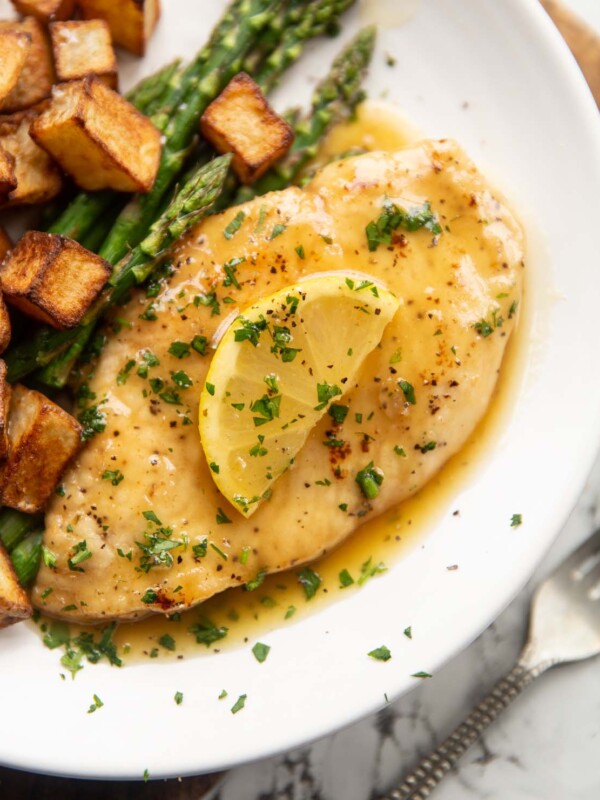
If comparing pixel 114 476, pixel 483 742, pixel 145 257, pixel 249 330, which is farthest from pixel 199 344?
pixel 483 742

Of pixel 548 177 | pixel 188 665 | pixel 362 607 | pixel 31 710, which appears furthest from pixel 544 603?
pixel 31 710

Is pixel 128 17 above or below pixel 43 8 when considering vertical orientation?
above

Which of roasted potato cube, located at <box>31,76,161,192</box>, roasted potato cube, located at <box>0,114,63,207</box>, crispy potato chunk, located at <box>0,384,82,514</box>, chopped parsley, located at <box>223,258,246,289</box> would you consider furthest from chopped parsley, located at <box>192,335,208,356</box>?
roasted potato cube, located at <box>0,114,63,207</box>

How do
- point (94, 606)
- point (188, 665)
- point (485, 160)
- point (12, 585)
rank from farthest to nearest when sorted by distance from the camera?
1. point (485, 160)
2. point (188, 665)
3. point (94, 606)
4. point (12, 585)

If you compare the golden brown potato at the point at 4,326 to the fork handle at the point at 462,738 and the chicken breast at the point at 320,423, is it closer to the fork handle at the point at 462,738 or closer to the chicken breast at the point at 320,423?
the chicken breast at the point at 320,423

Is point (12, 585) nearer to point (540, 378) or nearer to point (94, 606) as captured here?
point (94, 606)

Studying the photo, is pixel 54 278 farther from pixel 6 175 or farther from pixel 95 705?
pixel 95 705
